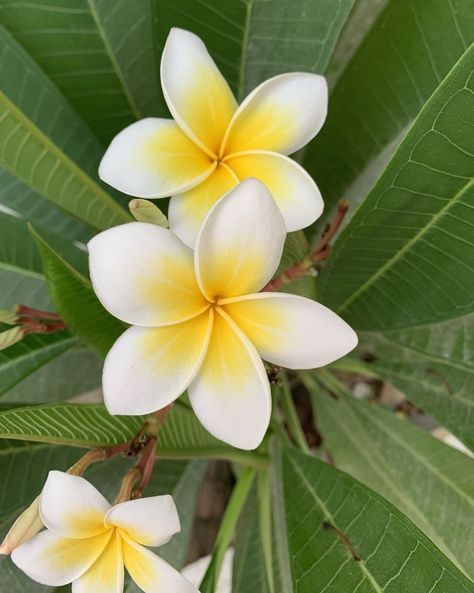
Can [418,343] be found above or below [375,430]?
above

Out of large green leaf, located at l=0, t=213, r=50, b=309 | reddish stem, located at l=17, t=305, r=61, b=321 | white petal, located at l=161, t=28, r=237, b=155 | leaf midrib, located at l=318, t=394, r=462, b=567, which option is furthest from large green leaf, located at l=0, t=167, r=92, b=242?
leaf midrib, located at l=318, t=394, r=462, b=567

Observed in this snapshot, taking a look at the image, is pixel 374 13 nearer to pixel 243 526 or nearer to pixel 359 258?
pixel 359 258

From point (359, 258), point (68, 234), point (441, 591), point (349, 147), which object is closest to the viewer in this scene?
point (441, 591)

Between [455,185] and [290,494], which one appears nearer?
[455,185]

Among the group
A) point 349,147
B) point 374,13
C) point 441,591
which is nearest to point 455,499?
point 441,591

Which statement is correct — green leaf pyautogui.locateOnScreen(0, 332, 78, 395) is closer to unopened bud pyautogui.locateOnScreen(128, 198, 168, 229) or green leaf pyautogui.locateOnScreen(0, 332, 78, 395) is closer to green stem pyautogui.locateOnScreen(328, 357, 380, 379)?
unopened bud pyautogui.locateOnScreen(128, 198, 168, 229)

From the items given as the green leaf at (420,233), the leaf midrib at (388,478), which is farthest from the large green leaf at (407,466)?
the green leaf at (420,233)

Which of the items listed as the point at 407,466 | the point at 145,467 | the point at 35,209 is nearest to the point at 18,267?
the point at 35,209

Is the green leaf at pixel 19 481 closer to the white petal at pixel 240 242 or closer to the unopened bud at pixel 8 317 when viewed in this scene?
the unopened bud at pixel 8 317
